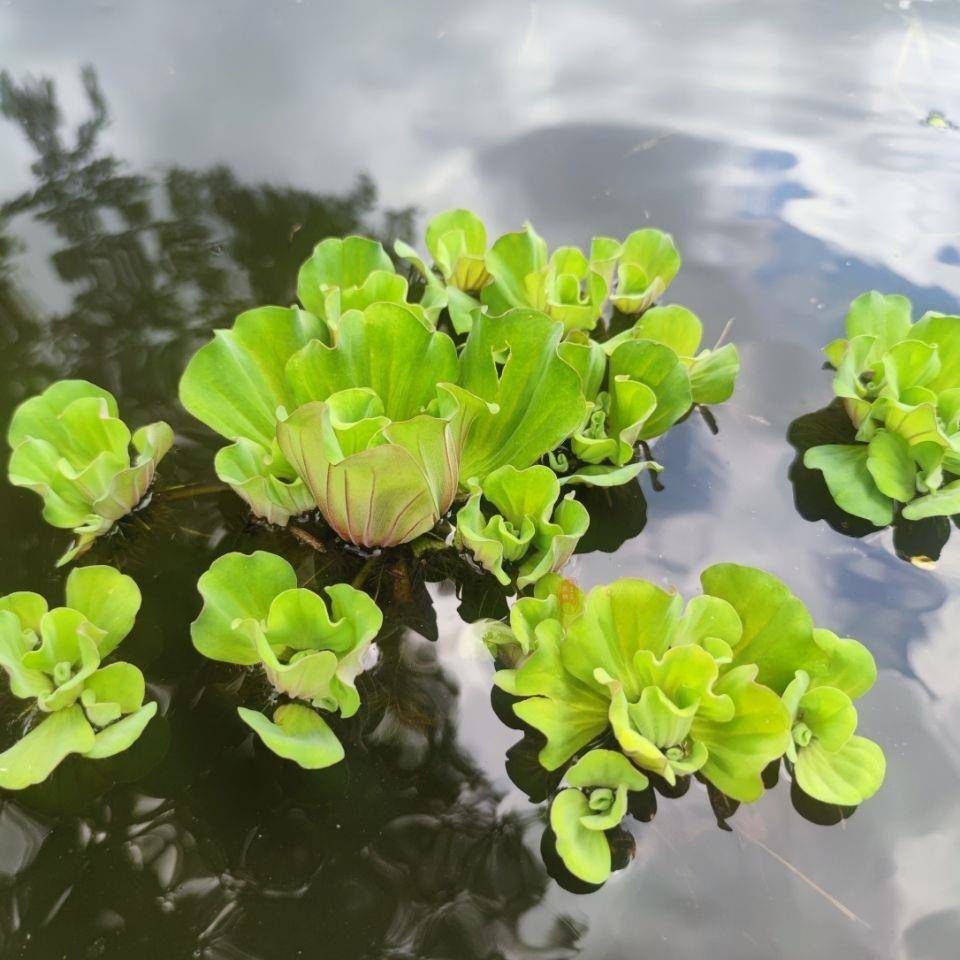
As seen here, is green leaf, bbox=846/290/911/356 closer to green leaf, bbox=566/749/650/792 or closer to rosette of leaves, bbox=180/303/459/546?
rosette of leaves, bbox=180/303/459/546

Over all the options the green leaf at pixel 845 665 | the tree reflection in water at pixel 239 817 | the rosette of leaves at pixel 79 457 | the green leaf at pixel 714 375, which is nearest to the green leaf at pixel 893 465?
the green leaf at pixel 714 375

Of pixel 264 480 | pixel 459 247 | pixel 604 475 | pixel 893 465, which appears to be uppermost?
pixel 459 247

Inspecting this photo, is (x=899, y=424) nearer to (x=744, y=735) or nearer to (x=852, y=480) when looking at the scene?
(x=852, y=480)

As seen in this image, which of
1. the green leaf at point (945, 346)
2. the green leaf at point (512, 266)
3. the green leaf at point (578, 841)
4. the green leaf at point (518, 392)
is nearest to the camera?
the green leaf at point (578, 841)

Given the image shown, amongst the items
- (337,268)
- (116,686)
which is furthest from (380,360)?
(116,686)

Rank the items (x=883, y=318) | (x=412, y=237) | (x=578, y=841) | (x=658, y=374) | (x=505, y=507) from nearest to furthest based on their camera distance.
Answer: (x=578, y=841) < (x=505, y=507) < (x=658, y=374) < (x=883, y=318) < (x=412, y=237)

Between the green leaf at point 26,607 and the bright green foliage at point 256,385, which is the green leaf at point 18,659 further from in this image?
the bright green foliage at point 256,385
